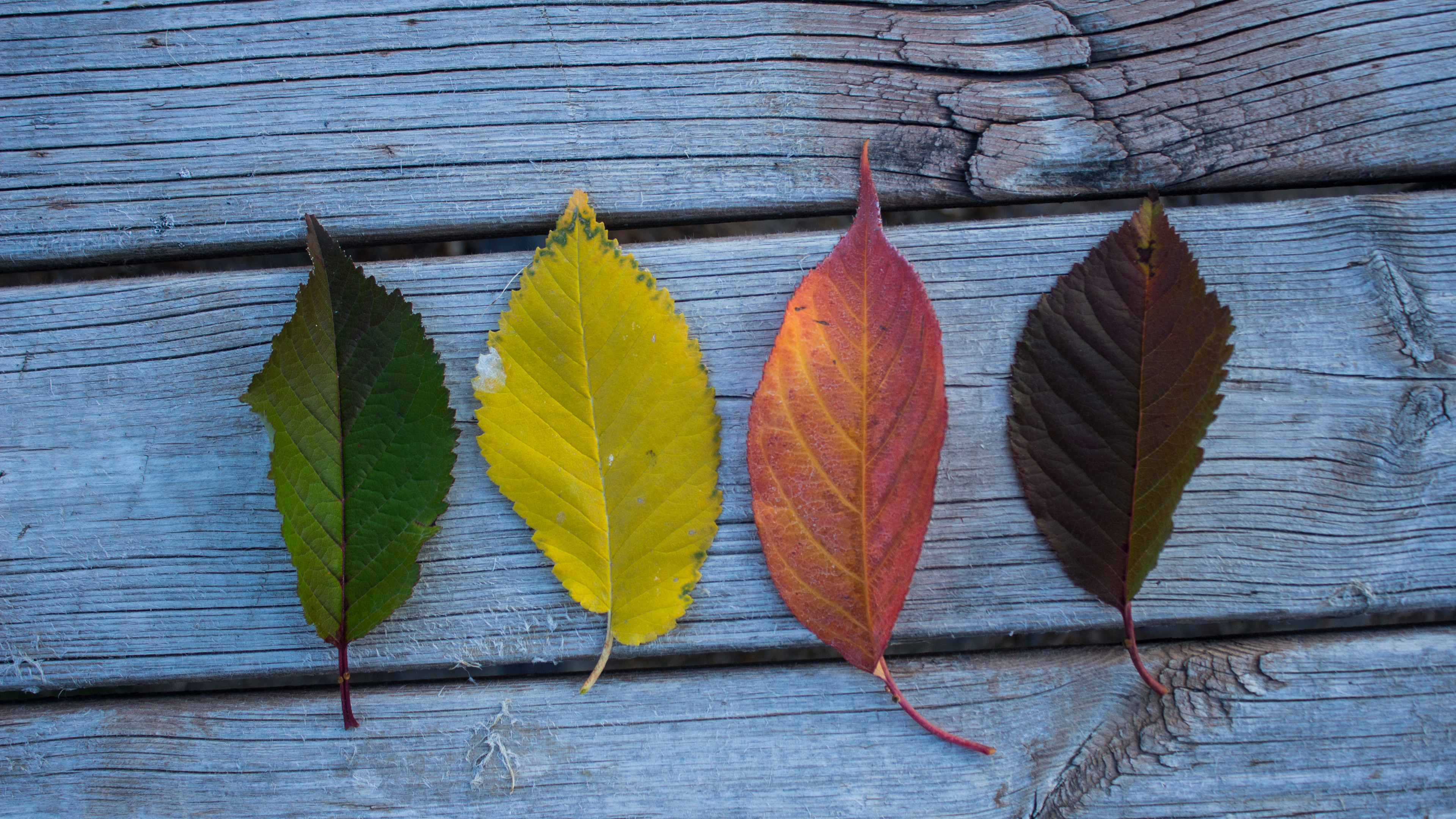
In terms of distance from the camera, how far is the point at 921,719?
31.2 inches

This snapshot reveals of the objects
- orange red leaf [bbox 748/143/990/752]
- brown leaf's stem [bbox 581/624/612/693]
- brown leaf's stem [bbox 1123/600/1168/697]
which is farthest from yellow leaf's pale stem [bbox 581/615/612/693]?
brown leaf's stem [bbox 1123/600/1168/697]

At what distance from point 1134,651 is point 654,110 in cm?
78

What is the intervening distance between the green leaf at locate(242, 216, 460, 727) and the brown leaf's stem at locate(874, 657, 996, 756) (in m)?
0.49

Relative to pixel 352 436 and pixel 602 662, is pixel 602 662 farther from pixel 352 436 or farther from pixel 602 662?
pixel 352 436

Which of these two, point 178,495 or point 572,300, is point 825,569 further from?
point 178,495

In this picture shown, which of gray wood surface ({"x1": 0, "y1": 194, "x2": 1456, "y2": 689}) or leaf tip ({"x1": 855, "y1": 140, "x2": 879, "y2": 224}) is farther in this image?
gray wood surface ({"x1": 0, "y1": 194, "x2": 1456, "y2": 689})

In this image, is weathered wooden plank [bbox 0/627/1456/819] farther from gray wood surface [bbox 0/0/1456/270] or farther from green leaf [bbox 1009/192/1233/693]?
gray wood surface [bbox 0/0/1456/270]

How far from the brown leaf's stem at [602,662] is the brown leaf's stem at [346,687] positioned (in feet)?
0.81

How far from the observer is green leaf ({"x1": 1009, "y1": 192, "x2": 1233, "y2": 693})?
75 cm

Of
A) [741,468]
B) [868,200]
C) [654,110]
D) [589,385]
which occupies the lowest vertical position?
[741,468]

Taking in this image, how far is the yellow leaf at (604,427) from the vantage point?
0.76 meters

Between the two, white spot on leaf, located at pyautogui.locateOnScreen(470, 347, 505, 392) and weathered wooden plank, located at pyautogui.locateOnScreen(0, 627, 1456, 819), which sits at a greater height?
white spot on leaf, located at pyautogui.locateOnScreen(470, 347, 505, 392)

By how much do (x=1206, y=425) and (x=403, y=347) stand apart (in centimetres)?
80

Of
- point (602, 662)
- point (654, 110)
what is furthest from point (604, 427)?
point (654, 110)
